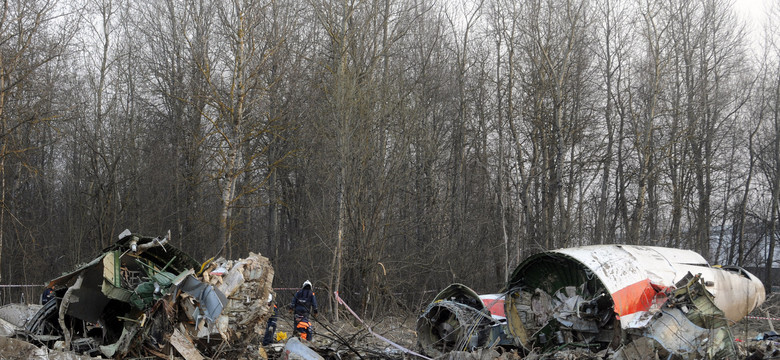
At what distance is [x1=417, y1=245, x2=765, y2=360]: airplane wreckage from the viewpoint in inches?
350

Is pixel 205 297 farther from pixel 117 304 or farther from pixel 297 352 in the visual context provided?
pixel 117 304

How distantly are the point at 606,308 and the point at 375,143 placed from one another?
37.1 ft

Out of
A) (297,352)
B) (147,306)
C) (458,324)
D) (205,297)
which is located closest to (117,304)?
(147,306)

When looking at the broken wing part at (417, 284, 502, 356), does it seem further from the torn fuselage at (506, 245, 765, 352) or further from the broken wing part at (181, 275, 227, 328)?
the broken wing part at (181, 275, 227, 328)

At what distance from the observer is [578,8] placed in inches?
853

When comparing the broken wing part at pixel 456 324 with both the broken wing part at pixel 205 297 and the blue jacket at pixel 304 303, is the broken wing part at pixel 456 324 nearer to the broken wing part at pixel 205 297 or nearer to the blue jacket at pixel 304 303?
the blue jacket at pixel 304 303

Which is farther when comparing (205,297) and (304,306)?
(304,306)

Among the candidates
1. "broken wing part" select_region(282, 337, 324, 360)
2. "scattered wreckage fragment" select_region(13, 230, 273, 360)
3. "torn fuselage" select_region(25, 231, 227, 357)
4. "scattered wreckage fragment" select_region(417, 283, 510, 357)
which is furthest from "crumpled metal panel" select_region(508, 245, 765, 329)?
"torn fuselage" select_region(25, 231, 227, 357)

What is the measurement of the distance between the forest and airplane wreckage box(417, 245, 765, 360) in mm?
7849

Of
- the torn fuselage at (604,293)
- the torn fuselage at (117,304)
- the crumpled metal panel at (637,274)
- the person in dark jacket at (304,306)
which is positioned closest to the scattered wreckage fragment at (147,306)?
the torn fuselage at (117,304)

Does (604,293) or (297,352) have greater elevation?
(604,293)

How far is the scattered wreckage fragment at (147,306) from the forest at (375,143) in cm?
790

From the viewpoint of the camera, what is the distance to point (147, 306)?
9.25 metres

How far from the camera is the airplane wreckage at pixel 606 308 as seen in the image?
350 inches
